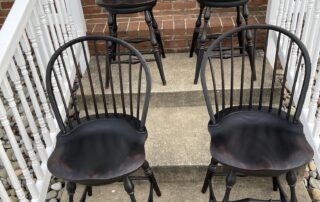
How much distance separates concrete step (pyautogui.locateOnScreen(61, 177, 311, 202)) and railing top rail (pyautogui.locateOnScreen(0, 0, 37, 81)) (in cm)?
99

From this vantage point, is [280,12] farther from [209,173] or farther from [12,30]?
[12,30]

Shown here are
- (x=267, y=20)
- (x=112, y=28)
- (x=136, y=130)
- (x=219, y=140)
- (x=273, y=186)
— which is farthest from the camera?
(x=267, y=20)

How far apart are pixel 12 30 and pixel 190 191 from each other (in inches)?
53.8

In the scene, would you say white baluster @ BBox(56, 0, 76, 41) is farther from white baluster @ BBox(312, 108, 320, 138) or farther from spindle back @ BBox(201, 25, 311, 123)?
white baluster @ BBox(312, 108, 320, 138)

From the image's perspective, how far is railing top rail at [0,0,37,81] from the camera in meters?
1.43

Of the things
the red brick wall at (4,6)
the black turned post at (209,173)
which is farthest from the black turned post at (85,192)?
the red brick wall at (4,6)

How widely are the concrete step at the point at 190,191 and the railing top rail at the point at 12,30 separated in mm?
986

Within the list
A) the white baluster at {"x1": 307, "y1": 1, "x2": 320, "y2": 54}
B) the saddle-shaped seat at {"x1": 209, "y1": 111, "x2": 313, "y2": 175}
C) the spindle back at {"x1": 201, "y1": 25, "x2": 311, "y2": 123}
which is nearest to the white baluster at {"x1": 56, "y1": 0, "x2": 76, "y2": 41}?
the spindle back at {"x1": 201, "y1": 25, "x2": 311, "y2": 123}

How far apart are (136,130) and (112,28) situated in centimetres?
95

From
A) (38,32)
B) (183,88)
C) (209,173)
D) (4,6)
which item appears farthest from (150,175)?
(4,6)

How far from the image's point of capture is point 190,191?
2012 mm

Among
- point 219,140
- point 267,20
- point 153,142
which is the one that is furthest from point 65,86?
point 267,20

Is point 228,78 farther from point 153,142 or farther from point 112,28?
point 112,28

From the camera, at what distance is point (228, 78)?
2.46 meters
